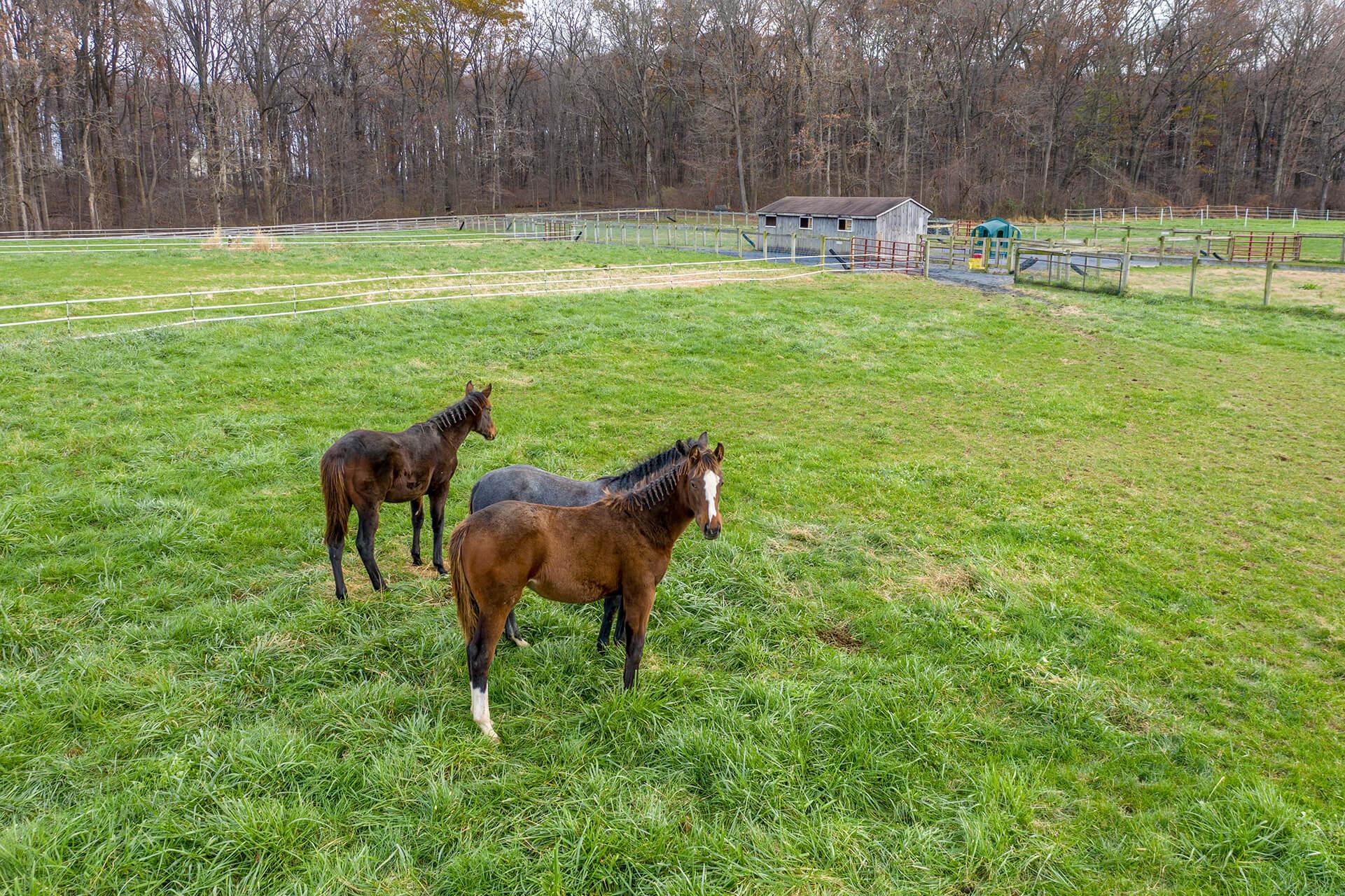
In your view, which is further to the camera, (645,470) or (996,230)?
(996,230)

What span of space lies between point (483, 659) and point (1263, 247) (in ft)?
134

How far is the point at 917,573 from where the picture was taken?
7.06 metres

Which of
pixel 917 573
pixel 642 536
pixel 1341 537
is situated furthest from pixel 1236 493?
pixel 642 536

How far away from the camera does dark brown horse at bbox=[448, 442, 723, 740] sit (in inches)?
184

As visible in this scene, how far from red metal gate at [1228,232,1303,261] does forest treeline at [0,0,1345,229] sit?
61.7 ft

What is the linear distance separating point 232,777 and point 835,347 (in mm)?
13593

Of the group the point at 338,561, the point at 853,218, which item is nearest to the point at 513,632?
the point at 338,561

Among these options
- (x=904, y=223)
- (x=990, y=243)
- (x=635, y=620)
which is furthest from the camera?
(x=904, y=223)

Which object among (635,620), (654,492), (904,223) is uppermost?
(904,223)

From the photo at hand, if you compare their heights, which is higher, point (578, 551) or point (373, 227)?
point (373, 227)

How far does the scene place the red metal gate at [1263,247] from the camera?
3067 centimetres

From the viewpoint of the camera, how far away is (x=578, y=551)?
16.0ft

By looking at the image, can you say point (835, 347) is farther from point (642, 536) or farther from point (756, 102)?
point (756, 102)

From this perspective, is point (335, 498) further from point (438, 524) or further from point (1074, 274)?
point (1074, 274)
